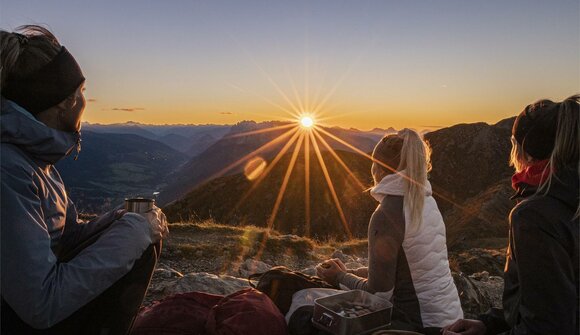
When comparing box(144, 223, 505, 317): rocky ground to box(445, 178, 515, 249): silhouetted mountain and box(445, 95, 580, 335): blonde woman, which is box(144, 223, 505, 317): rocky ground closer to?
box(445, 95, 580, 335): blonde woman

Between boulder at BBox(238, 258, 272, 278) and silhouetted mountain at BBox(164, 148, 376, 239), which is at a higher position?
boulder at BBox(238, 258, 272, 278)

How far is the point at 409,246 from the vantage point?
146 inches

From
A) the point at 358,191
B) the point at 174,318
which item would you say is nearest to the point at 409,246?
the point at 174,318

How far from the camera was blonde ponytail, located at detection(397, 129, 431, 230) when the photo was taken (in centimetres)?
367

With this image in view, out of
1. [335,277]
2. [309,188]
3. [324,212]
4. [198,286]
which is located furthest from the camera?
[309,188]

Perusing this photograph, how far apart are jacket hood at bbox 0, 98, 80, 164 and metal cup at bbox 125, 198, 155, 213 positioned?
535 mm

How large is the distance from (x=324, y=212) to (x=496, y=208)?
23.3 m

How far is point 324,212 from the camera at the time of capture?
62.3m

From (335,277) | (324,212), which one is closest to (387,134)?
(335,277)

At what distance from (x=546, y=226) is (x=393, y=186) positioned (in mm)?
1468

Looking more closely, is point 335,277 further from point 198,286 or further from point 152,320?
point 198,286

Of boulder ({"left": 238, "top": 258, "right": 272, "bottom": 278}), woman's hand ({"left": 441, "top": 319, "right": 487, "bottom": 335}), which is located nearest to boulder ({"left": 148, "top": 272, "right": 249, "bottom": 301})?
boulder ({"left": 238, "top": 258, "right": 272, "bottom": 278})

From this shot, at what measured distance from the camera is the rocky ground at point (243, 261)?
616 cm

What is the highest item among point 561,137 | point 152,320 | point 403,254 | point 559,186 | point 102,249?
point 561,137
